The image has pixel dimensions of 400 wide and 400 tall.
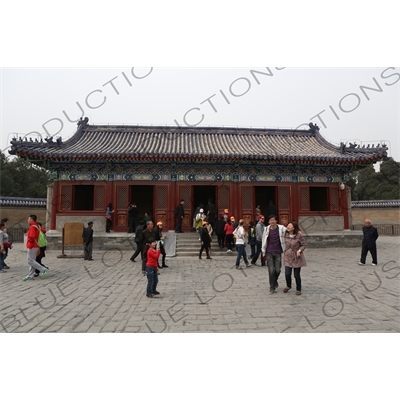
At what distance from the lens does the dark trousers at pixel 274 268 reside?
5.99 metres

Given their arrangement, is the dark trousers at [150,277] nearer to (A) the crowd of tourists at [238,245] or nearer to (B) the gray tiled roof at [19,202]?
(A) the crowd of tourists at [238,245]

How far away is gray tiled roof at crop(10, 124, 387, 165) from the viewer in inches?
555

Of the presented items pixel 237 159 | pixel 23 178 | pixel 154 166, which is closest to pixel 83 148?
pixel 154 166

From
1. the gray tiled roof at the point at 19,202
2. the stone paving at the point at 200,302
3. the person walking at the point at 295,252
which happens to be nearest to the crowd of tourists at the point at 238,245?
the person walking at the point at 295,252

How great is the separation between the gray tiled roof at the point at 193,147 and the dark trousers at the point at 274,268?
8829mm

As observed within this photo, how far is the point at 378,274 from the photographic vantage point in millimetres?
7816

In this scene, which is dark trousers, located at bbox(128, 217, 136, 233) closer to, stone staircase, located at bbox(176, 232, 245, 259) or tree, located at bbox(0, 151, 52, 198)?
stone staircase, located at bbox(176, 232, 245, 259)

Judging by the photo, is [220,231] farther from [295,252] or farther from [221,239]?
[295,252]

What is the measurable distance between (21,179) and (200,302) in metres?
31.9

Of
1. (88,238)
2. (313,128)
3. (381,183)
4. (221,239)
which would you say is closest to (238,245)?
(221,239)

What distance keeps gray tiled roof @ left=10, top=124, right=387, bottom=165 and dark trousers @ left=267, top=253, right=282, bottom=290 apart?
8829 mm

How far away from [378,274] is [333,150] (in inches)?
435

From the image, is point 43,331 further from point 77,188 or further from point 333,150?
point 333,150

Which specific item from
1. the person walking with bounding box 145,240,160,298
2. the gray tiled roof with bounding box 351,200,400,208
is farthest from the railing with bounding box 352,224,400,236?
the person walking with bounding box 145,240,160,298
